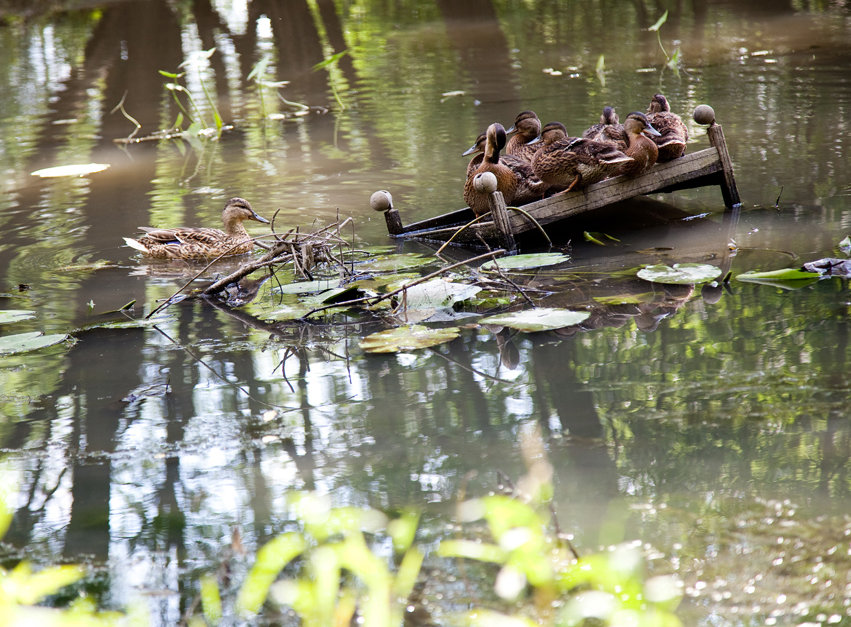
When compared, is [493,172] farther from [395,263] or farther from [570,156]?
[395,263]

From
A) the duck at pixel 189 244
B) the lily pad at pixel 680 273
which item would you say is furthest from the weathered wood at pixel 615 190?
the duck at pixel 189 244

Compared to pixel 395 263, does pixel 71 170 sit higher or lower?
lower

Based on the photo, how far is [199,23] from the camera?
19.6 m

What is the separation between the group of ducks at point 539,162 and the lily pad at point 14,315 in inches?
43.2

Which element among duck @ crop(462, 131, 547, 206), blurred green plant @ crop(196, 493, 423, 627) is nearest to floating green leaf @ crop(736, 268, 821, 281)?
duck @ crop(462, 131, 547, 206)

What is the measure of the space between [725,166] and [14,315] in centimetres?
426

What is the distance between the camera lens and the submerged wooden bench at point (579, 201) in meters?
5.34

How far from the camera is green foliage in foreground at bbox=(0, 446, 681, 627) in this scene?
7.00 ft

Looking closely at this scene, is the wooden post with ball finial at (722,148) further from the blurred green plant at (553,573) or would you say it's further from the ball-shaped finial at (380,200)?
the blurred green plant at (553,573)

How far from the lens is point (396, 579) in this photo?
229 cm

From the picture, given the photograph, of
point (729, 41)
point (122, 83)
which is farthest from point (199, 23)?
point (729, 41)

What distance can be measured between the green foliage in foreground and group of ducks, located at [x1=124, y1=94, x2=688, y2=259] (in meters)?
2.90

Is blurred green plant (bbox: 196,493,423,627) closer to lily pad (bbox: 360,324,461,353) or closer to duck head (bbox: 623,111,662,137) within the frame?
lily pad (bbox: 360,324,461,353)

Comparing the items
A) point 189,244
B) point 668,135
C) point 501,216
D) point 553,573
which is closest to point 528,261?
point 501,216
